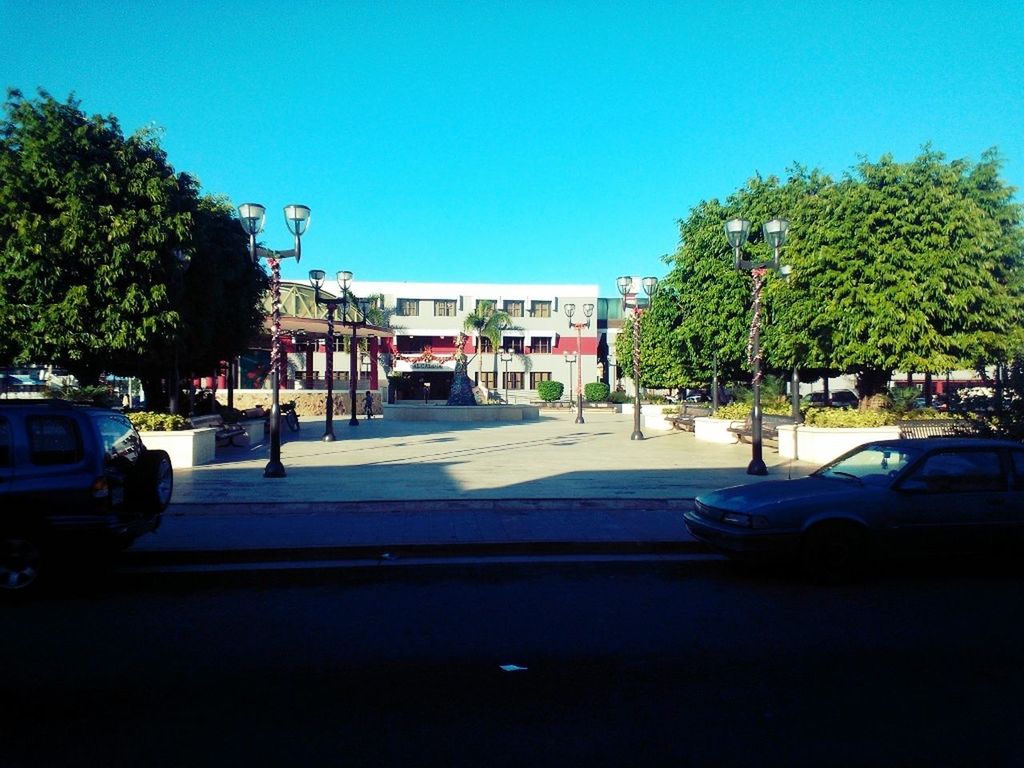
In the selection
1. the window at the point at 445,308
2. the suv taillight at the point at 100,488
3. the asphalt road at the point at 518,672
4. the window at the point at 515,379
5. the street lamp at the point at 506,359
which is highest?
the window at the point at 445,308

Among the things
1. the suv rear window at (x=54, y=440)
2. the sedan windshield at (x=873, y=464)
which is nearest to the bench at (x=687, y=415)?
the sedan windshield at (x=873, y=464)

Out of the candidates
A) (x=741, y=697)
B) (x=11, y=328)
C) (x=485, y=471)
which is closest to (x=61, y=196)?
(x=11, y=328)

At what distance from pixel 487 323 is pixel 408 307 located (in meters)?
8.20

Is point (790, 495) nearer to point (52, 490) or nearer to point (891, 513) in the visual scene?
point (891, 513)

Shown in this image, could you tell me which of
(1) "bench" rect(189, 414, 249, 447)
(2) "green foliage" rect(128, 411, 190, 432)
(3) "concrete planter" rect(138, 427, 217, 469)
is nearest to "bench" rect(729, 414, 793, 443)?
(3) "concrete planter" rect(138, 427, 217, 469)

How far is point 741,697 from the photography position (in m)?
4.59

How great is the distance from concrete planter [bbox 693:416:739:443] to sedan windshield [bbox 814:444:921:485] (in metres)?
14.5

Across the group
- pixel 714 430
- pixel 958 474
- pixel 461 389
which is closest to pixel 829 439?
pixel 714 430

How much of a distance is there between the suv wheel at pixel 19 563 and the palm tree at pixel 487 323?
57.6 m

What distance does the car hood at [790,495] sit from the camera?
23.6ft

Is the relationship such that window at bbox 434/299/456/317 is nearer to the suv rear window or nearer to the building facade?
the building facade

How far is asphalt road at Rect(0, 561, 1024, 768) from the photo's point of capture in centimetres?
393

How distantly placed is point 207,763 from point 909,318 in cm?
1730

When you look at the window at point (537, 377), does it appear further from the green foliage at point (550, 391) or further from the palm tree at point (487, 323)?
the green foliage at point (550, 391)
